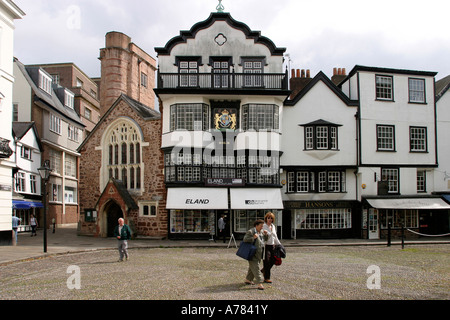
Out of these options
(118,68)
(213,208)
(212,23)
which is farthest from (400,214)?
(118,68)

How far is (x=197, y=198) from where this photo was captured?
26.3m

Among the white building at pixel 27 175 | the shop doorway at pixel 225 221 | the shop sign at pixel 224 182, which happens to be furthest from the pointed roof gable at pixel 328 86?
the white building at pixel 27 175

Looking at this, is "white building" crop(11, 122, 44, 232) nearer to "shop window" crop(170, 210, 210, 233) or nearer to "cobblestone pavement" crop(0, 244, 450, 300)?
"shop window" crop(170, 210, 210, 233)

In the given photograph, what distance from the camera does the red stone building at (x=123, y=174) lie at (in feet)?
91.7

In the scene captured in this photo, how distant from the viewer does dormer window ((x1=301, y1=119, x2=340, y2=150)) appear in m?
28.5

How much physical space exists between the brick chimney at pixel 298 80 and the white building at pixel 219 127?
16.8 feet

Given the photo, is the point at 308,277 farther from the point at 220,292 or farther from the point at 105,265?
the point at 105,265

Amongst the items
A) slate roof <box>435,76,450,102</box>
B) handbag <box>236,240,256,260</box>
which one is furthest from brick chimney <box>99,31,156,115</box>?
handbag <box>236,240,256,260</box>

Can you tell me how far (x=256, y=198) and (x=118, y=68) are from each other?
20.2 meters

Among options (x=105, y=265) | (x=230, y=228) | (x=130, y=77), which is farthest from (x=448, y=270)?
(x=130, y=77)

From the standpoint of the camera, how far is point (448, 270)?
46.3 feet

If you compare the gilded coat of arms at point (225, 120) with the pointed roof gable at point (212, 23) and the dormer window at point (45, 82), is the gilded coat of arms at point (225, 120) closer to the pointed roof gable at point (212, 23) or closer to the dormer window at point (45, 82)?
the pointed roof gable at point (212, 23)

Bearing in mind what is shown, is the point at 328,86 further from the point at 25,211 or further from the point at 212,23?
the point at 25,211
